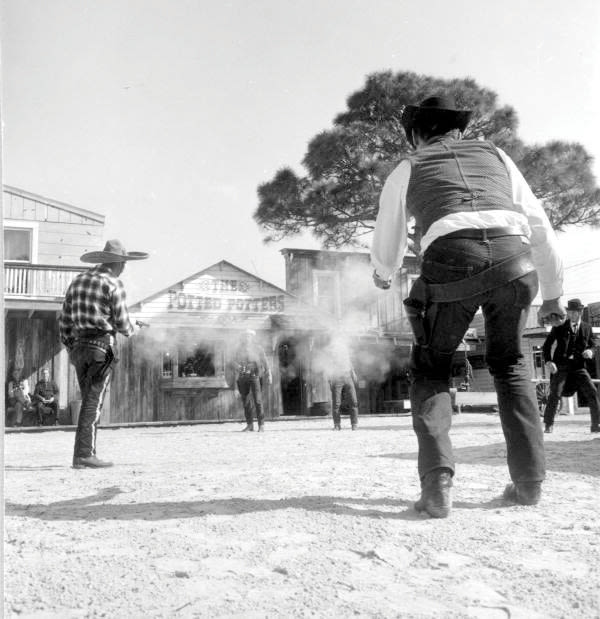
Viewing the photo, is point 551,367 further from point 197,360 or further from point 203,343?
point 197,360

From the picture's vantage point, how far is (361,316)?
2311 cm

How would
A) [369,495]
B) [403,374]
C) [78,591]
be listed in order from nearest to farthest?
[78,591] → [369,495] → [403,374]

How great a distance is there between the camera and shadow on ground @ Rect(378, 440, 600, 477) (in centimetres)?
361

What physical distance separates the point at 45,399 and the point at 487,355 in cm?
1449

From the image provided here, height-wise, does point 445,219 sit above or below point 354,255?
below

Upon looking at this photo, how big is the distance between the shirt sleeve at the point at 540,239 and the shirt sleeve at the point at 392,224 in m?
0.44

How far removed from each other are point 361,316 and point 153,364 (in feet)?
26.9

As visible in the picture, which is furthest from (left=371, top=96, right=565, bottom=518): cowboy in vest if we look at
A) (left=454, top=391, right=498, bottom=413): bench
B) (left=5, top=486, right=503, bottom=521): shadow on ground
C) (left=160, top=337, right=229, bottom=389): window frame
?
(left=160, top=337, right=229, bottom=389): window frame

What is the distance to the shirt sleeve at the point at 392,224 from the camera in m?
2.59

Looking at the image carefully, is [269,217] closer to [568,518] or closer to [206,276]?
[206,276]

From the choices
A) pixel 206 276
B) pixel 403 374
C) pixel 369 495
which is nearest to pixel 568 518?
pixel 369 495

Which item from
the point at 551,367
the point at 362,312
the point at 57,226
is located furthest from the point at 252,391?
the point at 362,312

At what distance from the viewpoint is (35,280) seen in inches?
619

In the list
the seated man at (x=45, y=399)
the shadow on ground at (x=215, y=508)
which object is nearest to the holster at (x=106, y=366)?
the shadow on ground at (x=215, y=508)
